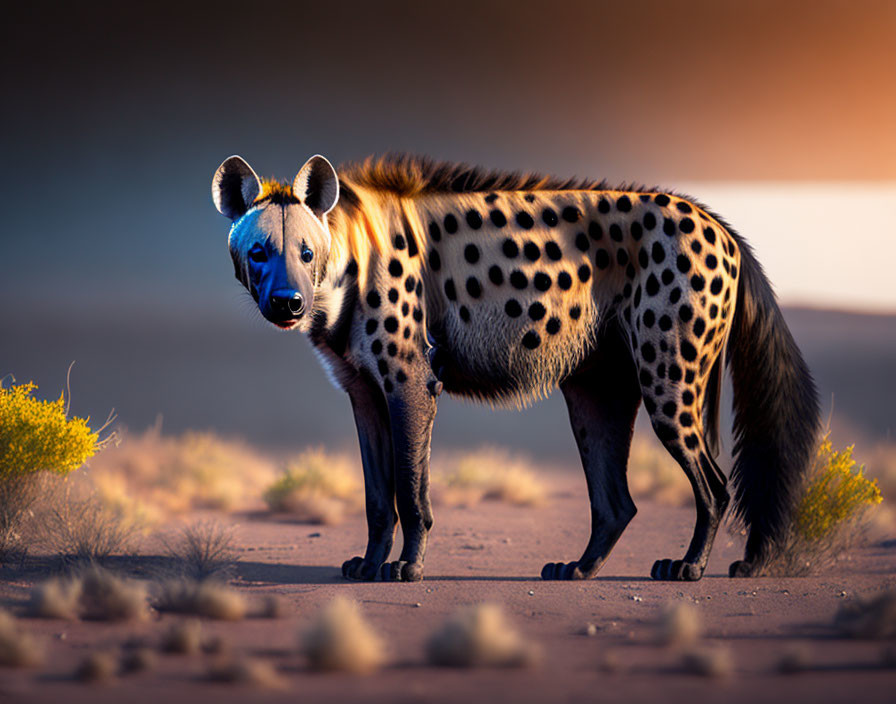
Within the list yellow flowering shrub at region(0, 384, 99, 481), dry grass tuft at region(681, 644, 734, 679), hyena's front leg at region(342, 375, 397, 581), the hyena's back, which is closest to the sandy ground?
dry grass tuft at region(681, 644, 734, 679)

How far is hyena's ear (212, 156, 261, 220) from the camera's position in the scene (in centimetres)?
697

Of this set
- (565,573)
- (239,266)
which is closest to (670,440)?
(565,573)

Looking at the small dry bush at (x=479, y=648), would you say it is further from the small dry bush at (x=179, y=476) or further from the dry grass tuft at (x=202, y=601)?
the small dry bush at (x=179, y=476)

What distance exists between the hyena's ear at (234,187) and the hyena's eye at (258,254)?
48 centimetres

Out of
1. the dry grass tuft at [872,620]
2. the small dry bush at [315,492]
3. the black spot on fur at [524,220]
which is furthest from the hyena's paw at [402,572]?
the small dry bush at [315,492]

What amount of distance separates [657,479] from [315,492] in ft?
18.0

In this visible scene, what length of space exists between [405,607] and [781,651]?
2334 mm

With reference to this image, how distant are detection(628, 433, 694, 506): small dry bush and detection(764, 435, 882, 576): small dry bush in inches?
174

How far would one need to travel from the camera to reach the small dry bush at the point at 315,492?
12453mm

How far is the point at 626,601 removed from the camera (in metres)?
6.71

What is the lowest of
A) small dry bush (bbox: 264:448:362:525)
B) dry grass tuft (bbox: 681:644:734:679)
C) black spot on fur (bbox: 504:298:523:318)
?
dry grass tuft (bbox: 681:644:734:679)

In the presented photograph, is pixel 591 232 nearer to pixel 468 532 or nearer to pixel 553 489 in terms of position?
pixel 468 532

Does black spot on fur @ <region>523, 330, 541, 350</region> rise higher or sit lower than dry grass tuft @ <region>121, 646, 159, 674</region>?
higher

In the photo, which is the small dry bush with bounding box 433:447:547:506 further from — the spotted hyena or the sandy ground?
the spotted hyena
